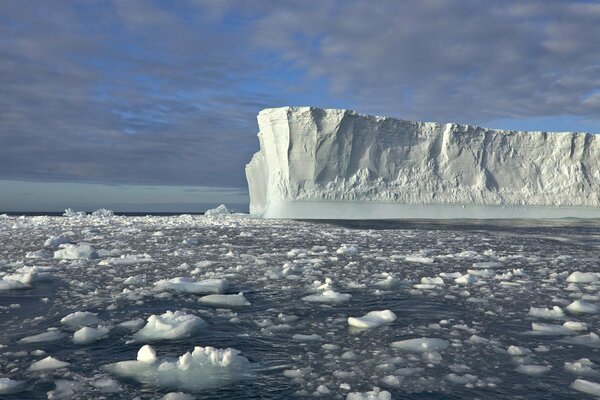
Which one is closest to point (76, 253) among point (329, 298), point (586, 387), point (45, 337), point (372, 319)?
point (45, 337)

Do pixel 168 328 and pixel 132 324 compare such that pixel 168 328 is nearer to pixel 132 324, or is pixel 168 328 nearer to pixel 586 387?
pixel 132 324

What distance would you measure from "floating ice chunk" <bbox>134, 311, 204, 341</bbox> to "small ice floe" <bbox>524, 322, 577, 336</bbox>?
2699mm

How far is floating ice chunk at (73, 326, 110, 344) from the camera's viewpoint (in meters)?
3.41

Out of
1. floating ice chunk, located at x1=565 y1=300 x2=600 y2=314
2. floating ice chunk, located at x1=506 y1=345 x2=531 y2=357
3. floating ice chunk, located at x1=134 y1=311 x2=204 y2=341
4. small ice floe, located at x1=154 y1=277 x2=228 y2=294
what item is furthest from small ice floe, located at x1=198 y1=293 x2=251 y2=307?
floating ice chunk, located at x1=565 y1=300 x2=600 y2=314

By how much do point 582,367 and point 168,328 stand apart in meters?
2.89

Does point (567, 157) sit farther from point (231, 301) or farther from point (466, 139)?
point (231, 301)

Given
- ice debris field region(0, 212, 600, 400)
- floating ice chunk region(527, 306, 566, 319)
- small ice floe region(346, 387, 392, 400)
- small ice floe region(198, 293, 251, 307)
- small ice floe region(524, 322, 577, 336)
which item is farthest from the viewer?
→ small ice floe region(198, 293, 251, 307)

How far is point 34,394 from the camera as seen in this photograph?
2.47 metres

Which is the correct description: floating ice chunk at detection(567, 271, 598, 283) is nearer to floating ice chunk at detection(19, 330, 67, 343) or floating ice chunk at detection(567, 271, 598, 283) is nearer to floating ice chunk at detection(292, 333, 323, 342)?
floating ice chunk at detection(292, 333, 323, 342)

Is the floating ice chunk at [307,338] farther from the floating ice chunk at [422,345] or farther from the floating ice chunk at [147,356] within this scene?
the floating ice chunk at [147,356]

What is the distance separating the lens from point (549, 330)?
3.79 metres

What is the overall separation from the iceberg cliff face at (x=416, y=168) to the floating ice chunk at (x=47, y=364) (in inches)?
966

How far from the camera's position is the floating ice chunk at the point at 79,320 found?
3.86 meters

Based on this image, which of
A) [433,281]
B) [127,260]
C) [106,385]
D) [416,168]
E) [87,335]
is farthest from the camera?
[416,168]
